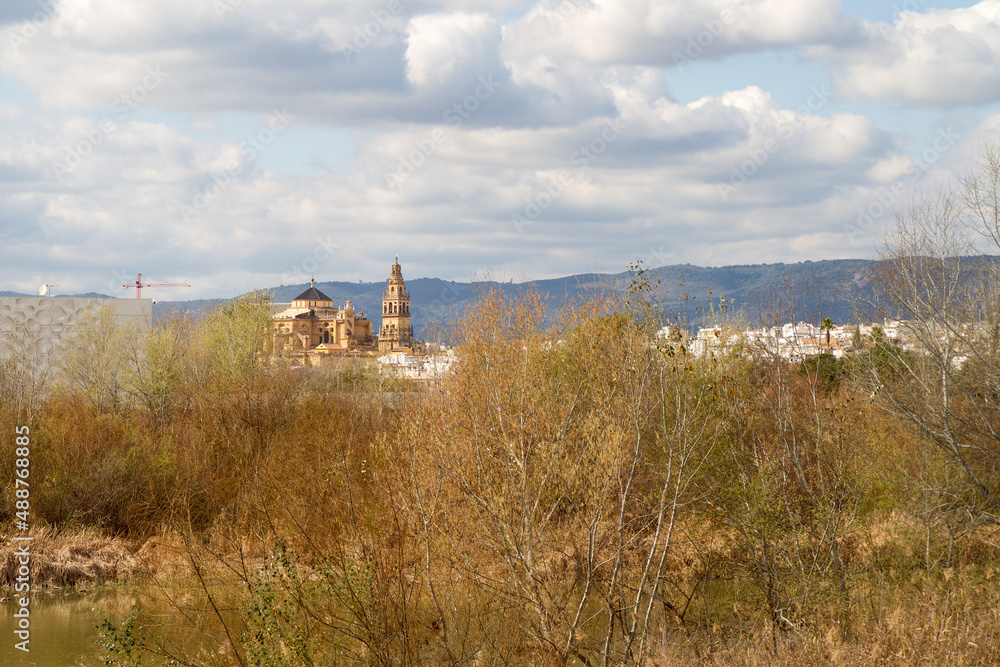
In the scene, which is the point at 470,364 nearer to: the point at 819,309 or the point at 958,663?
the point at 819,309

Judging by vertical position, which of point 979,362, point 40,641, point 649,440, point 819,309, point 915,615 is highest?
point 819,309

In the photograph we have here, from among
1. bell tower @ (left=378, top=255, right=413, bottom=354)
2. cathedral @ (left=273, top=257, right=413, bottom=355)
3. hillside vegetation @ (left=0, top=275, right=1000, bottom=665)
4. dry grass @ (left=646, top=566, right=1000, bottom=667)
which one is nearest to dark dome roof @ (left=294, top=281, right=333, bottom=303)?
cathedral @ (left=273, top=257, right=413, bottom=355)

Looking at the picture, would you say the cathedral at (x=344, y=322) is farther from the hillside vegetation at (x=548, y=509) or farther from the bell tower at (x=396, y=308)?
the hillside vegetation at (x=548, y=509)

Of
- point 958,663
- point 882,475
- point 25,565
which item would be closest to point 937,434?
point 882,475

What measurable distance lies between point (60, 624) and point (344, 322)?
509ft

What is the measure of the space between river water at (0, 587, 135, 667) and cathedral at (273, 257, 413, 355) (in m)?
135

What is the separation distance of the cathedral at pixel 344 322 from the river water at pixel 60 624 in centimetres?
13490

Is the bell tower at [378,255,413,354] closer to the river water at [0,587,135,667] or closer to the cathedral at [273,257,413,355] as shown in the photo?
the cathedral at [273,257,413,355]

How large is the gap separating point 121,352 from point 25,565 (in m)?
15.5

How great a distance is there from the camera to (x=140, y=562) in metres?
17.5

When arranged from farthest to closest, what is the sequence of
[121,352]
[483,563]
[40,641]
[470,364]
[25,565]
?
[121,352] < [470,364] < [25,565] < [40,641] < [483,563]

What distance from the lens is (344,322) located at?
553ft

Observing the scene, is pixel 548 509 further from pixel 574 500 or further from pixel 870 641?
pixel 870 641

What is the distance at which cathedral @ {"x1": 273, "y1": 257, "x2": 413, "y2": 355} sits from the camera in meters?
163
